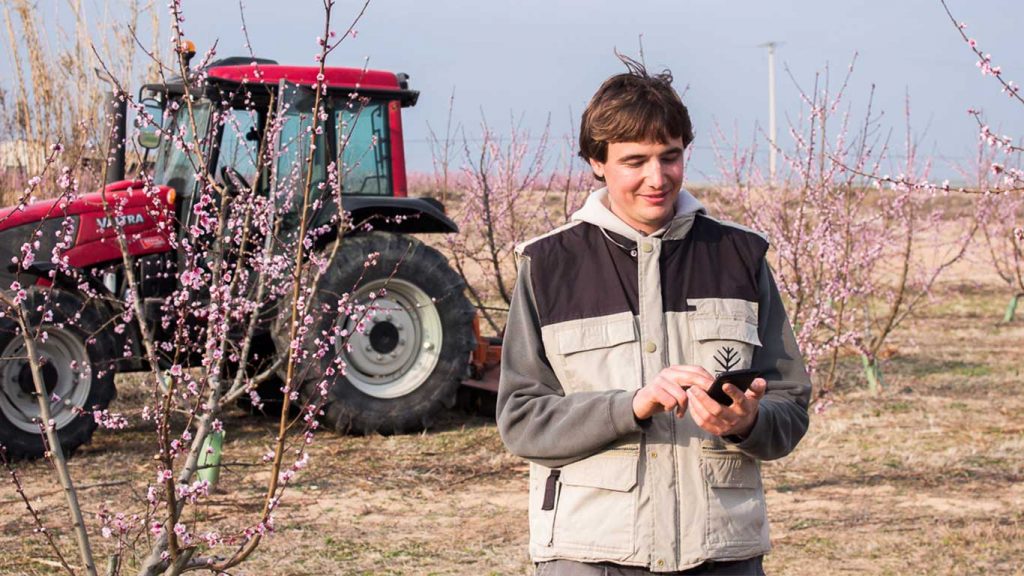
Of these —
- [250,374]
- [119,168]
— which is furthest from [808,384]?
[119,168]

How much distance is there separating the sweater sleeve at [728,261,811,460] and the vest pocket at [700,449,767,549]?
0.19 ft

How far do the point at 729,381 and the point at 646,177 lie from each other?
47cm

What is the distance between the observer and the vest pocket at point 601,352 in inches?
93.5

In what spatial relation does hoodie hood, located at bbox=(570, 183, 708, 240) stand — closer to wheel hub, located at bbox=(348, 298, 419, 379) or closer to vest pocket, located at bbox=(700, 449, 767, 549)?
vest pocket, located at bbox=(700, 449, 767, 549)

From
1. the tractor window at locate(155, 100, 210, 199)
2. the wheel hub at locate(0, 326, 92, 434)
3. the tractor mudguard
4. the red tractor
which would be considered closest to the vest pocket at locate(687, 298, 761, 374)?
the red tractor

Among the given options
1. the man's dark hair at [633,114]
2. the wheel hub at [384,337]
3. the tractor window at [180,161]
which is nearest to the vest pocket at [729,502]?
the man's dark hair at [633,114]

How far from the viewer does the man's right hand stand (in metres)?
2.13

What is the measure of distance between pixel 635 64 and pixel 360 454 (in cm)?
551

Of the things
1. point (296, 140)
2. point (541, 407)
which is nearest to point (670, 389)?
point (541, 407)

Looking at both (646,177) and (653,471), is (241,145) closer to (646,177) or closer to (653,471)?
(646,177)

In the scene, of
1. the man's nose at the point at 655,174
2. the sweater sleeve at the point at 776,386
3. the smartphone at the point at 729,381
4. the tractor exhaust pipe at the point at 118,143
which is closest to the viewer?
the smartphone at the point at 729,381

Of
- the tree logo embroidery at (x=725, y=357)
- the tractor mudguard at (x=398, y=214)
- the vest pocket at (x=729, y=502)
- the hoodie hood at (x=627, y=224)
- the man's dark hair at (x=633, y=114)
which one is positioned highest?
the tractor mudguard at (x=398, y=214)

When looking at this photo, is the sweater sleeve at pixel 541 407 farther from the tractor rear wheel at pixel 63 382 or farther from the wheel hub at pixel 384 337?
the wheel hub at pixel 384 337

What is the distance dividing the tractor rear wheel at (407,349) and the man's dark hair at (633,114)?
5.68m
